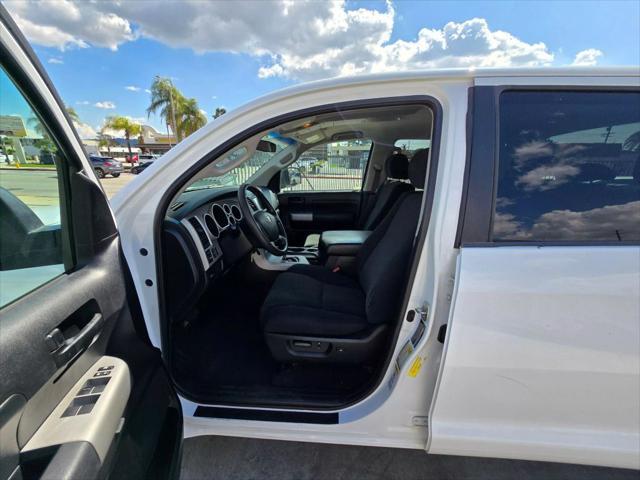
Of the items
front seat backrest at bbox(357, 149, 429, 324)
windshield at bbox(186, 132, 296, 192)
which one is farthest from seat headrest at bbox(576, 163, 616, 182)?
windshield at bbox(186, 132, 296, 192)

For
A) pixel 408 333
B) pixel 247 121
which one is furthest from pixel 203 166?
pixel 408 333

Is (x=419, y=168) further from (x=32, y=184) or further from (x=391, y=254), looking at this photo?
(x=32, y=184)

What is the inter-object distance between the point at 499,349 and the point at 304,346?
2.74 ft

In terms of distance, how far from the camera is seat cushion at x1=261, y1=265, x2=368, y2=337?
145 cm

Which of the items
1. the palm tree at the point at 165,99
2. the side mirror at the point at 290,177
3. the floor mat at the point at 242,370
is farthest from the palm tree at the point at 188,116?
the floor mat at the point at 242,370

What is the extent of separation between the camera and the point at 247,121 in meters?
1.20

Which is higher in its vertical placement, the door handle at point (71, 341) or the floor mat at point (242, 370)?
the door handle at point (71, 341)

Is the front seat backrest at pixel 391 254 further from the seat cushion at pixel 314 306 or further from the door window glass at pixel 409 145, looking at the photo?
the door window glass at pixel 409 145

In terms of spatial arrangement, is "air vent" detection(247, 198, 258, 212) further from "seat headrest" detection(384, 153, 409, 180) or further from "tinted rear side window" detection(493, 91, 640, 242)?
"tinted rear side window" detection(493, 91, 640, 242)

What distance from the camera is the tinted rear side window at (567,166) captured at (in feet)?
3.28

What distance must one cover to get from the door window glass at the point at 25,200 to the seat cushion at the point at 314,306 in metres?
0.90

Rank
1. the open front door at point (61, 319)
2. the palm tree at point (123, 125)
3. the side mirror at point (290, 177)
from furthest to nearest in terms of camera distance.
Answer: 1. the palm tree at point (123, 125)
2. the side mirror at point (290, 177)
3. the open front door at point (61, 319)

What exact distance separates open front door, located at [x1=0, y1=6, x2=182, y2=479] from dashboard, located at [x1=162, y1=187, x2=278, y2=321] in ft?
1.42

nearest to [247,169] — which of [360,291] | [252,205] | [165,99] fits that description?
[252,205]
